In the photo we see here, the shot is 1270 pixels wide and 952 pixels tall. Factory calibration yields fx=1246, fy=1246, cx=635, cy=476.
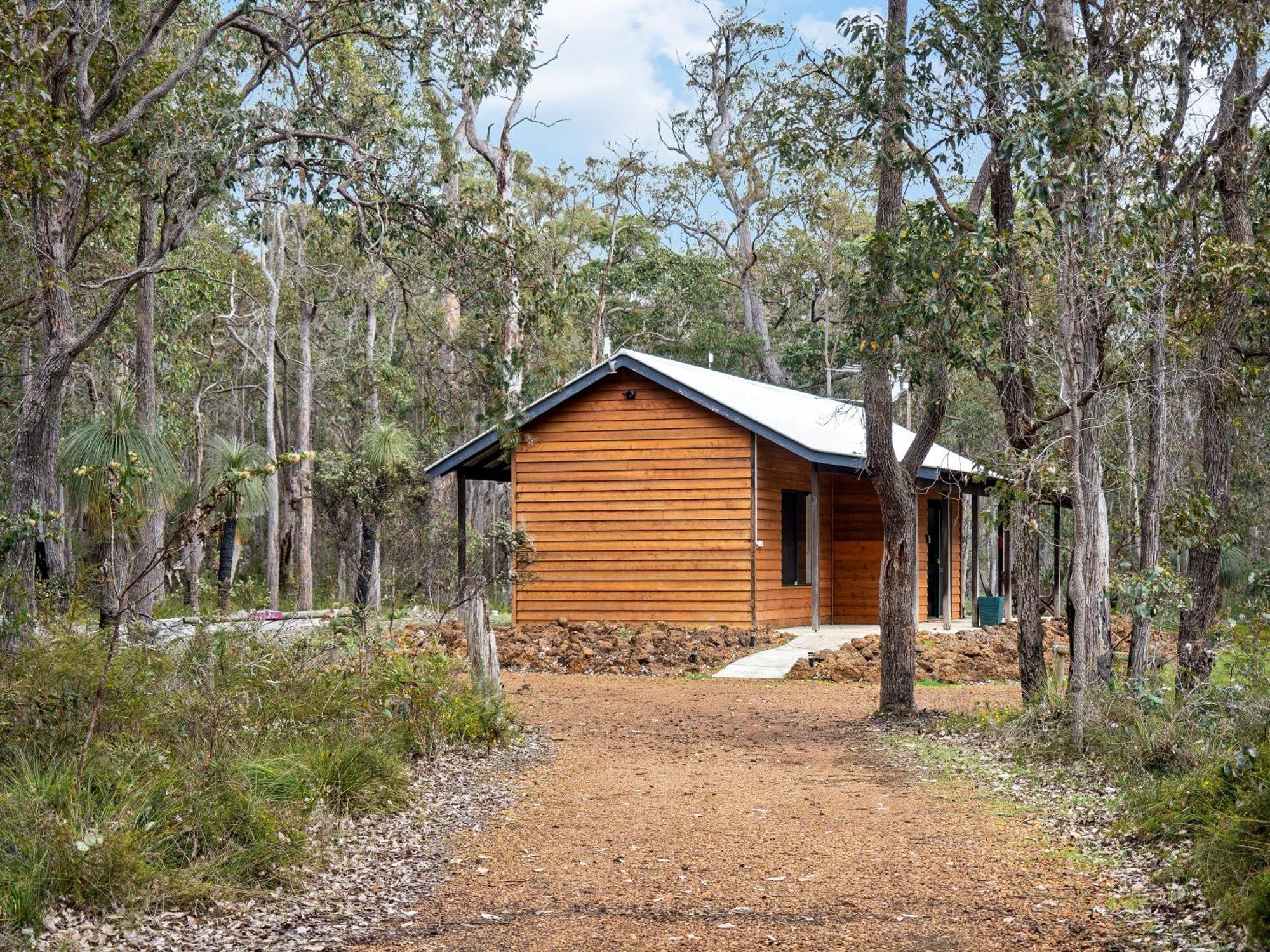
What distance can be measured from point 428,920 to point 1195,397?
1077cm

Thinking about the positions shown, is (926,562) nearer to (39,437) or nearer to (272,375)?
(272,375)

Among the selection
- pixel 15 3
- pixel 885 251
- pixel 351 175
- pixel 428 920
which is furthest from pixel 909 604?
pixel 15 3

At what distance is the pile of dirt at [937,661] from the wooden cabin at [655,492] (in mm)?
2235

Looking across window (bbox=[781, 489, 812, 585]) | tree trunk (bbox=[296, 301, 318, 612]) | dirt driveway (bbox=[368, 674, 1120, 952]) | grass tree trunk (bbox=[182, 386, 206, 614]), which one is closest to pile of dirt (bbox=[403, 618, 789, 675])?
window (bbox=[781, 489, 812, 585])

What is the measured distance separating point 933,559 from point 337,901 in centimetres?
2171

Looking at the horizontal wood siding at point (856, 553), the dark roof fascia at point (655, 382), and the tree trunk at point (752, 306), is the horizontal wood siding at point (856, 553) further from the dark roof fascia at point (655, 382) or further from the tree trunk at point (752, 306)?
the tree trunk at point (752, 306)

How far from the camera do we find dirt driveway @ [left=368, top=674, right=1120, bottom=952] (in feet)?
18.1

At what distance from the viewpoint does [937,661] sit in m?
17.5

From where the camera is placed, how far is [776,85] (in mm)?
12734

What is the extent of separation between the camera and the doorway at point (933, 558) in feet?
84.5

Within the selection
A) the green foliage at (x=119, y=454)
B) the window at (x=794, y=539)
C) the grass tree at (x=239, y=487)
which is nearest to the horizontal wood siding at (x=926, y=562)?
the window at (x=794, y=539)

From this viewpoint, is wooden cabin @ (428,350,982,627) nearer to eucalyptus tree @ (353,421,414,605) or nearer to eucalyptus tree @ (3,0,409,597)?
eucalyptus tree @ (353,421,414,605)

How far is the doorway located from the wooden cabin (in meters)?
3.56

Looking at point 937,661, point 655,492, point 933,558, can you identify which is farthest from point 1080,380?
point 933,558
